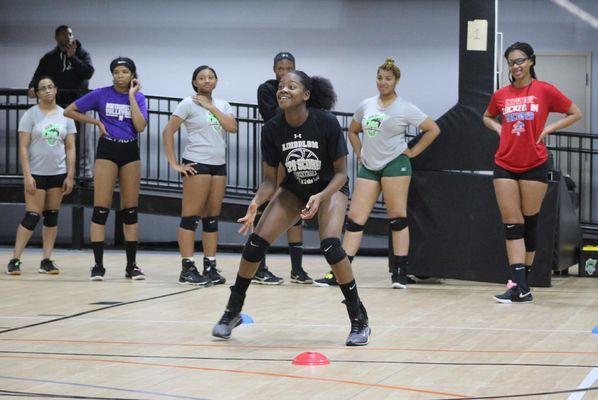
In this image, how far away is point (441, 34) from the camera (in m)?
15.3

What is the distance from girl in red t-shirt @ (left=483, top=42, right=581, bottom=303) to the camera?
8875 millimetres

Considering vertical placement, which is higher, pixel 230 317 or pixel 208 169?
pixel 208 169

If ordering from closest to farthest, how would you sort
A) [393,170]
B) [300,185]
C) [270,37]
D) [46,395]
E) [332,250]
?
[46,395]
[332,250]
[300,185]
[393,170]
[270,37]

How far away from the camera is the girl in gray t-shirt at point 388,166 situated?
383 inches

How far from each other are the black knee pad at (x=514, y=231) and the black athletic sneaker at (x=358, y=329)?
2.65m

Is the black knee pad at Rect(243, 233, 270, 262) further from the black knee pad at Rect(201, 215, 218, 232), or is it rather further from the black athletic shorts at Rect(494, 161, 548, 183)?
the black knee pad at Rect(201, 215, 218, 232)

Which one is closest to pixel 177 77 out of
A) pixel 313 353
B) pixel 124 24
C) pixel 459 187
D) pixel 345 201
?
pixel 124 24

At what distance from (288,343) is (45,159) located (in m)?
5.11

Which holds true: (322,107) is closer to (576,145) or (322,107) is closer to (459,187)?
(459,187)

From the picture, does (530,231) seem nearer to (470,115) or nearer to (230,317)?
(470,115)

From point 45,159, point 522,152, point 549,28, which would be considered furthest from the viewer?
point 549,28

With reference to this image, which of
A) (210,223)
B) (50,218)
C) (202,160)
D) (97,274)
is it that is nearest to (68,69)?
(50,218)

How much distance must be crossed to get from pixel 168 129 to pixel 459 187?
275 cm

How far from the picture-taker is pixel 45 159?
1098 centimetres
